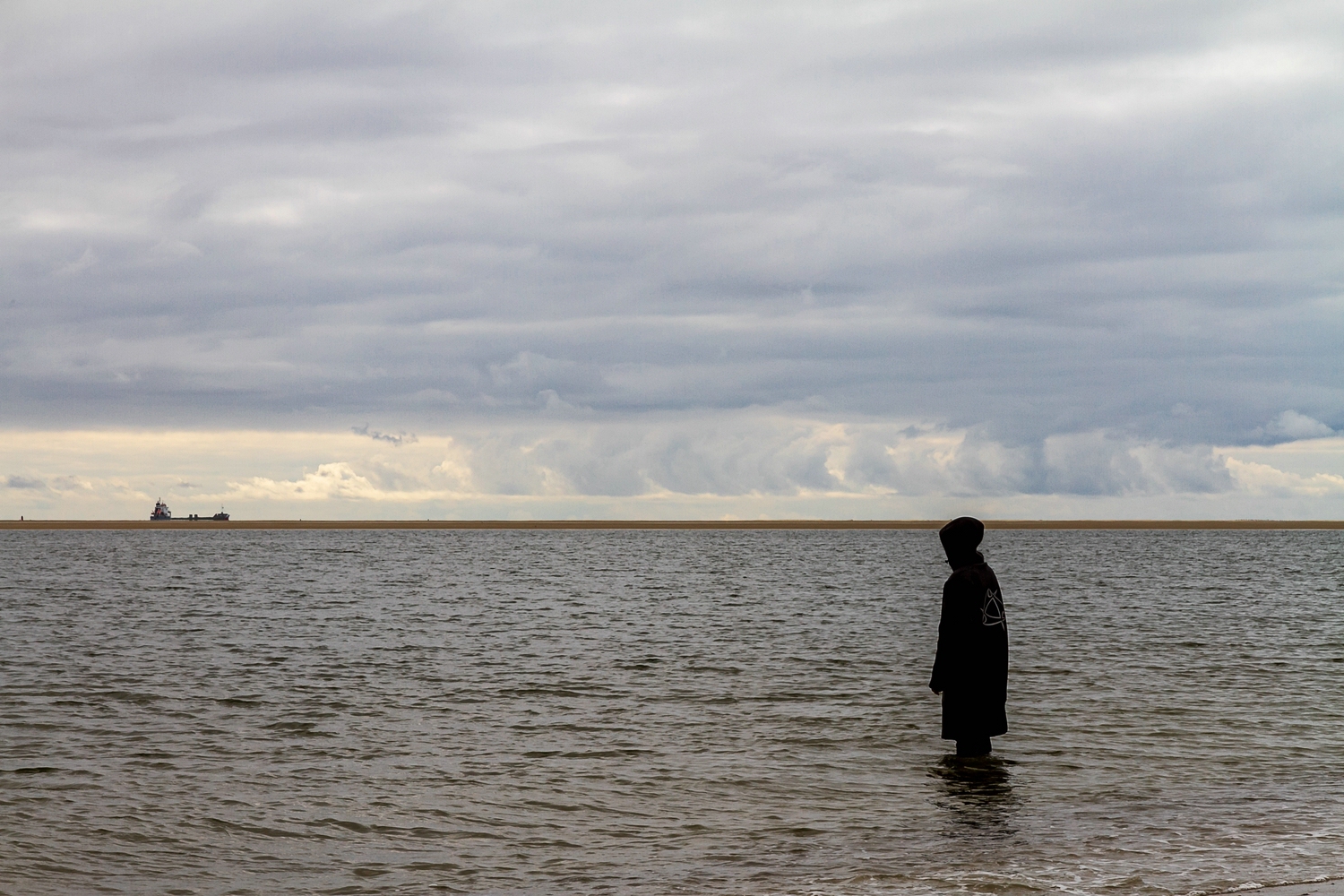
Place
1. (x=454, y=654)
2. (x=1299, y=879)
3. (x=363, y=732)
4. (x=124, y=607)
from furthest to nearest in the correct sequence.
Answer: (x=124, y=607)
(x=454, y=654)
(x=363, y=732)
(x=1299, y=879)

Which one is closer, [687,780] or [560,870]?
[560,870]

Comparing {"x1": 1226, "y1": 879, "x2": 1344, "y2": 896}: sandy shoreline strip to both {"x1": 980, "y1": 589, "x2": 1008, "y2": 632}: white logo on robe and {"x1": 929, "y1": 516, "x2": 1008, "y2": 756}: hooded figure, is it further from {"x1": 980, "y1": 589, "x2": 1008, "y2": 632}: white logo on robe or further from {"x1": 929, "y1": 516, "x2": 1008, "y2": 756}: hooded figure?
{"x1": 980, "y1": 589, "x2": 1008, "y2": 632}: white logo on robe

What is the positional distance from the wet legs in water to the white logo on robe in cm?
150

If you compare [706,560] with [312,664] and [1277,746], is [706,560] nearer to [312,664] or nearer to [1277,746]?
[312,664]

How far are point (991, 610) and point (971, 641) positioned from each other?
0.41m

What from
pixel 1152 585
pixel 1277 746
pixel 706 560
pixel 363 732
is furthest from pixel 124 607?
pixel 706 560

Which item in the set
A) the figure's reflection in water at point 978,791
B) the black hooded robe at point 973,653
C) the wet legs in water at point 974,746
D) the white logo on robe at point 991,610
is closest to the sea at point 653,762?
the figure's reflection in water at point 978,791

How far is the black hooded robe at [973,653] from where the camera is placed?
13422 mm

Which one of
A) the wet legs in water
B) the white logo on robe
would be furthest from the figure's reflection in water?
the white logo on robe

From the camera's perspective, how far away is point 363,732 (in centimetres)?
1750

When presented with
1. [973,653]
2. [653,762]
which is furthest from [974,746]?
[653,762]

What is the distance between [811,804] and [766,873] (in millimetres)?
2839

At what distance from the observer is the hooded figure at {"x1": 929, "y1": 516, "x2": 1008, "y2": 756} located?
13.4 m

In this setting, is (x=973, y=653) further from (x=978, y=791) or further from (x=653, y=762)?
(x=653, y=762)
